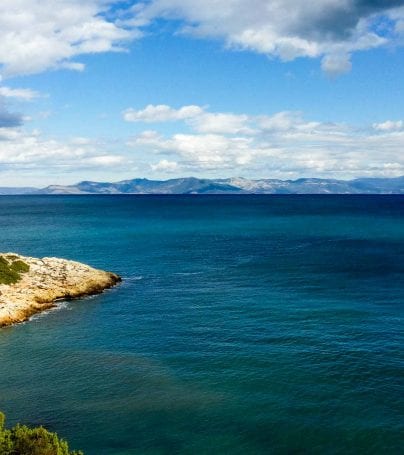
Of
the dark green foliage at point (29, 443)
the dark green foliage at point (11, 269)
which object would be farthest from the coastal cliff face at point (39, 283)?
the dark green foliage at point (29, 443)

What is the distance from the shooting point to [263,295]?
8694 cm

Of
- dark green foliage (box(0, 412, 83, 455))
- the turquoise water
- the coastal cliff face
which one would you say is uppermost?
the coastal cliff face

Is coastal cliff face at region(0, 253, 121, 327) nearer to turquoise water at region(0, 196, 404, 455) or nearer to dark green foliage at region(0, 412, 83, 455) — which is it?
turquoise water at region(0, 196, 404, 455)

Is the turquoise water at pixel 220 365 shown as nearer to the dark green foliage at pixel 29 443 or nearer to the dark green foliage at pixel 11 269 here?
the dark green foliage at pixel 29 443

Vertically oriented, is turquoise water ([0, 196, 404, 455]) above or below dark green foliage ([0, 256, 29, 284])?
below

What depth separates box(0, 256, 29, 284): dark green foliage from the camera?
275 feet

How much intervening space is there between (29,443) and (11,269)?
201ft

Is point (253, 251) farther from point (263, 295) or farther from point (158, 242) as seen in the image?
point (263, 295)

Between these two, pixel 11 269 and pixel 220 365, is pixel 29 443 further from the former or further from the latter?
pixel 11 269

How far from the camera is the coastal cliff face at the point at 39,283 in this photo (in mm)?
76750

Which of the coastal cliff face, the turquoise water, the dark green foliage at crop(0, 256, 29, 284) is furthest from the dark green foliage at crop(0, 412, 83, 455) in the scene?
the dark green foliage at crop(0, 256, 29, 284)

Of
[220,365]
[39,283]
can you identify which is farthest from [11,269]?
[220,365]

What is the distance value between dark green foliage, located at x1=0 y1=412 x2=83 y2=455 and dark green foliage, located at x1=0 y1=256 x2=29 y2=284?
54.0 metres

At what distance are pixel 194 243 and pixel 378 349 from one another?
105 m
